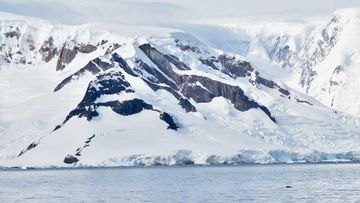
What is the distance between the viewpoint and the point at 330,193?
618ft

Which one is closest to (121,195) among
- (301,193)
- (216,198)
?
(216,198)

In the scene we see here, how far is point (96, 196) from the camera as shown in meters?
197

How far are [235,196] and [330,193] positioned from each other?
16.7 metres

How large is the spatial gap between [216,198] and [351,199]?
24921mm

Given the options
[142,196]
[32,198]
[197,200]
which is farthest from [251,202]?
[32,198]

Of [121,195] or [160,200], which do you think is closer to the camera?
[160,200]

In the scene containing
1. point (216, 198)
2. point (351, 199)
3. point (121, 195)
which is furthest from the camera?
point (121, 195)

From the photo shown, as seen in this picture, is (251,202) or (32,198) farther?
(32,198)

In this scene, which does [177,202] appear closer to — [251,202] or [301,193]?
[251,202]

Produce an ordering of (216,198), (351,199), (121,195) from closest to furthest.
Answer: (351,199)
(216,198)
(121,195)

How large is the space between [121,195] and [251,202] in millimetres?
32213

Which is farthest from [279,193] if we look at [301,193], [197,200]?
[197,200]

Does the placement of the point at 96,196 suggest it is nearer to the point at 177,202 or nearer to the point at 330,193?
the point at 177,202

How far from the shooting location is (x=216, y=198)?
186m
